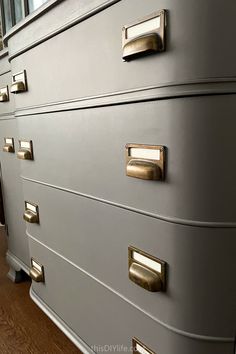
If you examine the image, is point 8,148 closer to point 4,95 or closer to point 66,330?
point 4,95

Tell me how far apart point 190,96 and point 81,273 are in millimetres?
516

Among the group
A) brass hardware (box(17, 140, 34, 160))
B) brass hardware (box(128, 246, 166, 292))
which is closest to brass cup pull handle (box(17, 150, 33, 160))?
brass hardware (box(17, 140, 34, 160))

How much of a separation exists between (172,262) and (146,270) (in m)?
0.06

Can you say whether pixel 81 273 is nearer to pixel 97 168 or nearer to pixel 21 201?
pixel 97 168

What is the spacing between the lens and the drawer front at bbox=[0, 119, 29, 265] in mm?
1129

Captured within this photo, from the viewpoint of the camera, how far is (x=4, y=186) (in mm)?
1282

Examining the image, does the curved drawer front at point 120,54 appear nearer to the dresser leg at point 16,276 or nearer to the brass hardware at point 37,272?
the brass hardware at point 37,272

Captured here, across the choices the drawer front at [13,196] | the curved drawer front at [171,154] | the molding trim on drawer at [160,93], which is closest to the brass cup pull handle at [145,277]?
the curved drawer front at [171,154]

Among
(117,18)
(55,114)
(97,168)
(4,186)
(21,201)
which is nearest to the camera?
(117,18)

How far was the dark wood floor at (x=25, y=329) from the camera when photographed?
902mm

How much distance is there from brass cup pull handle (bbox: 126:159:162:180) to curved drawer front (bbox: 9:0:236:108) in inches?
5.0

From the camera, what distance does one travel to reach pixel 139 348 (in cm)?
61

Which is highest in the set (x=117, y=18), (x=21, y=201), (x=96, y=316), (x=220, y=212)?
(x=117, y=18)

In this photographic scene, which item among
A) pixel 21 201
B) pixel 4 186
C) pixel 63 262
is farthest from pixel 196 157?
pixel 4 186
